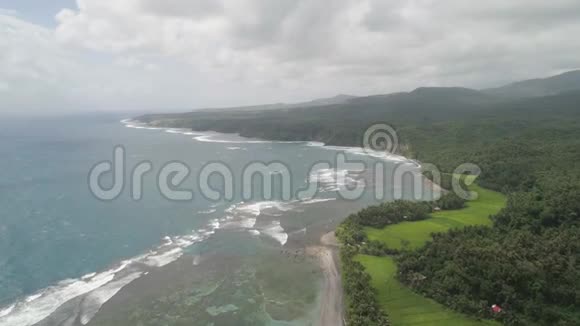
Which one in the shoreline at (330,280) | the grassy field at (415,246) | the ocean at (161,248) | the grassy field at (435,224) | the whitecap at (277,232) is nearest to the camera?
the grassy field at (415,246)

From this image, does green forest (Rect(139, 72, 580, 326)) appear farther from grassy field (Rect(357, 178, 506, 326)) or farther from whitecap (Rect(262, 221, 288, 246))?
whitecap (Rect(262, 221, 288, 246))

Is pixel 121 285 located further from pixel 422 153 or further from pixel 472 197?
pixel 422 153

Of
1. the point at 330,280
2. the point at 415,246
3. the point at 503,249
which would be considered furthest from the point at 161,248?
the point at 503,249

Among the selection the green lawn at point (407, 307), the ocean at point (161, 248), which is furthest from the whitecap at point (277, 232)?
the green lawn at point (407, 307)

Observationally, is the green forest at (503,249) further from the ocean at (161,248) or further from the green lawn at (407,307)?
the ocean at (161,248)

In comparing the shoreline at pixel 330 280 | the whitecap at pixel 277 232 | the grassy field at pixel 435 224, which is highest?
the grassy field at pixel 435 224

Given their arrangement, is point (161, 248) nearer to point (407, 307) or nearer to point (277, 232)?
point (277, 232)
